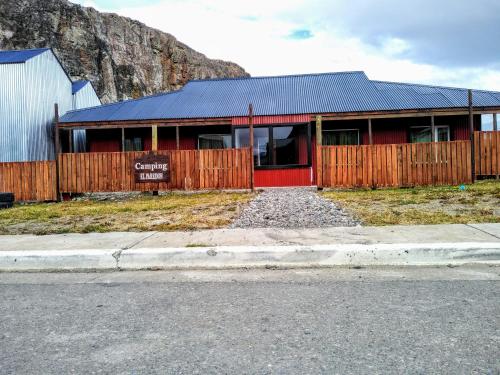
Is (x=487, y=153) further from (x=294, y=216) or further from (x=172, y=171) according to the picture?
(x=172, y=171)

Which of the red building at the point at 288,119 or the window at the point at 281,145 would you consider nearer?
the red building at the point at 288,119

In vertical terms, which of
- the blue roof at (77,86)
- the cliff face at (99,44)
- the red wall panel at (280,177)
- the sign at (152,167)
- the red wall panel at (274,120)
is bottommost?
the red wall panel at (280,177)

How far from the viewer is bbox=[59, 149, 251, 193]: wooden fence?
1491cm

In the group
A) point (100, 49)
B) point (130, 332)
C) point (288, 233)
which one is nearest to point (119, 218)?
point (288, 233)

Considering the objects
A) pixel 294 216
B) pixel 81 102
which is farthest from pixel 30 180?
pixel 81 102

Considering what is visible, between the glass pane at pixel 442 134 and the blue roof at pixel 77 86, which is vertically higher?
the blue roof at pixel 77 86

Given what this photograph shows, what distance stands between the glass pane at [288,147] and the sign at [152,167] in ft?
19.0

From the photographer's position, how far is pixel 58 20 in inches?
1732

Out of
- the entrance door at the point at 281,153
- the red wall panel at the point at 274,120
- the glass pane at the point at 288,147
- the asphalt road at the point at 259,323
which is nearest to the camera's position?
the asphalt road at the point at 259,323

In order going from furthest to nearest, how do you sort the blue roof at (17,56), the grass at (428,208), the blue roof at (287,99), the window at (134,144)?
1. the window at (134,144)
2. the blue roof at (17,56)
3. the blue roof at (287,99)
4. the grass at (428,208)

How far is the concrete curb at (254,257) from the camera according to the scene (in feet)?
16.3

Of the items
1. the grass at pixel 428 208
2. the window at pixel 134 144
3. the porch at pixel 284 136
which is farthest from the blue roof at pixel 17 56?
the grass at pixel 428 208

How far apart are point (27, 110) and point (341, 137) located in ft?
50.1

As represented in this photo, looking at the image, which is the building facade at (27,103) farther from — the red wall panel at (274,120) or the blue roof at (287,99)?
the red wall panel at (274,120)
